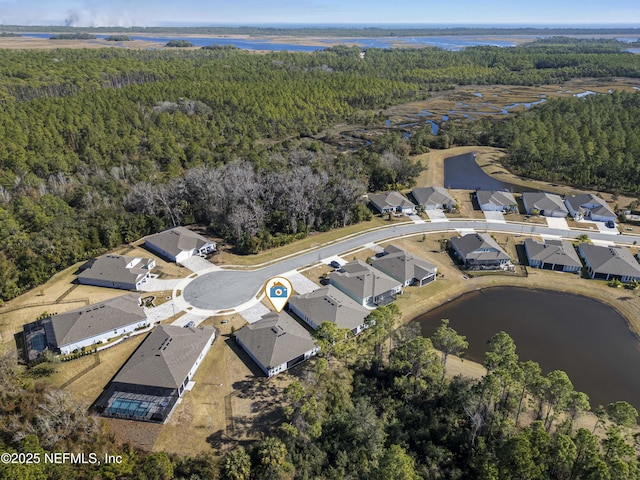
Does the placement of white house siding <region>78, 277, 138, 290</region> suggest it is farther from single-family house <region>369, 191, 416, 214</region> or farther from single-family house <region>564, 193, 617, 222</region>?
single-family house <region>564, 193, 617, 222</region>

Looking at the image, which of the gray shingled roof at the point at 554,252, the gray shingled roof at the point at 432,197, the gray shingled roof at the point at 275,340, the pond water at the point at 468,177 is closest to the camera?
the gray shingled roof at the point at 275,340

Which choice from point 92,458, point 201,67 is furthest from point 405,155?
point 201,67

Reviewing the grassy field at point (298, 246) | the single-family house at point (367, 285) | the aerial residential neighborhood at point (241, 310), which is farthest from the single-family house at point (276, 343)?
the grassy field at point (298, 246)

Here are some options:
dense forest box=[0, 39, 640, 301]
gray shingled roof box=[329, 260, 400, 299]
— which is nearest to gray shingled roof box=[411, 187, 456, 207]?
dense forest box=[0, 39, 640, 301]

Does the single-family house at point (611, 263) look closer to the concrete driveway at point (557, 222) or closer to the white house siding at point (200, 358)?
the concrete driveway at point (557, 222)

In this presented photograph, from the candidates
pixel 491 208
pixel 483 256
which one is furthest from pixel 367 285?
pixel 491 208
